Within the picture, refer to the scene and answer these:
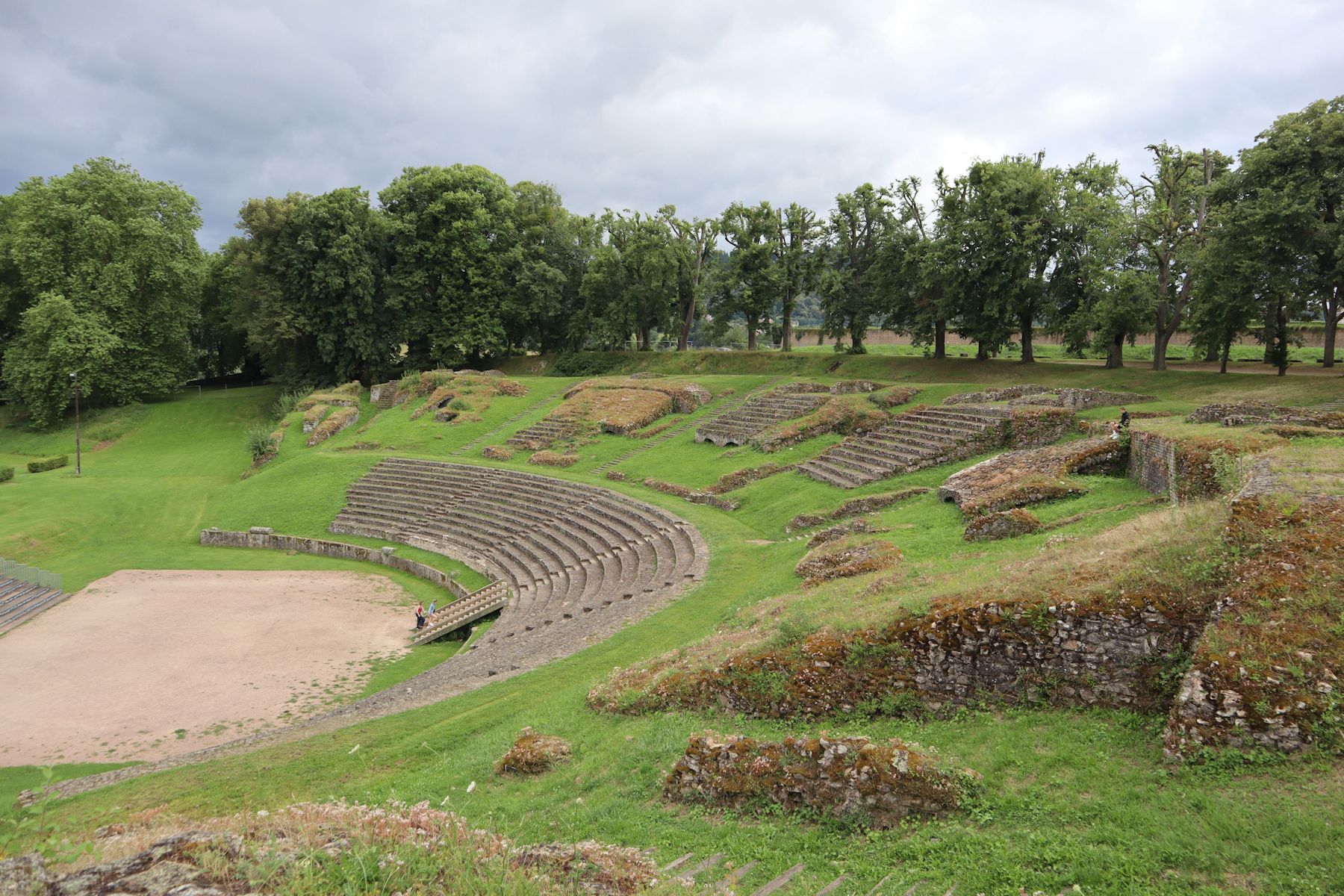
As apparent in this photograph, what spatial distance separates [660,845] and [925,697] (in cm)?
368

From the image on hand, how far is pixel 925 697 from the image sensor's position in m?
8.31

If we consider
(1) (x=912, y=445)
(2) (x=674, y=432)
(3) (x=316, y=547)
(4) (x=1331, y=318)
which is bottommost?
(3) (x=316, y=547)

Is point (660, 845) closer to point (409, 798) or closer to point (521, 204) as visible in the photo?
point (409, 798)

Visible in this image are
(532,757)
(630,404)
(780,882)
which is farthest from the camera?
(630,404)

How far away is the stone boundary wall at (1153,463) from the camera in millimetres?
13930

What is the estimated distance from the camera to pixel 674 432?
37156 millimetres

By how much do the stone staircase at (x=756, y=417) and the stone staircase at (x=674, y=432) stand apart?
1.11 metres

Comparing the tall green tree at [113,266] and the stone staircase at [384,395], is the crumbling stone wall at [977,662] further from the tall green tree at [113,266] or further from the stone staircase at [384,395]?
the tall green tree at [113,266]

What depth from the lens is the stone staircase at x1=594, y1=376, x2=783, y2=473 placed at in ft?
111

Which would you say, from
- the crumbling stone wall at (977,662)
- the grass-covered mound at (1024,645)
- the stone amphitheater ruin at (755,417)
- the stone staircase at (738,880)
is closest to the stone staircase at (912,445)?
the stone amphitheater ruin at (755,417)

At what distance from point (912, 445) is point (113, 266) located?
53.8 metres

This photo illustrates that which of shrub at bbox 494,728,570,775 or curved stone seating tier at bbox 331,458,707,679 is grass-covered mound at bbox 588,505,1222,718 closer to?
shrub at bbox 494,728,570,775

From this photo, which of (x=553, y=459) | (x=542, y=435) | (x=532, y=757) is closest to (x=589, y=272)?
(x=542, y=435)

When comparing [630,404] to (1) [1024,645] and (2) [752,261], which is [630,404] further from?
(1) [1024,645]
